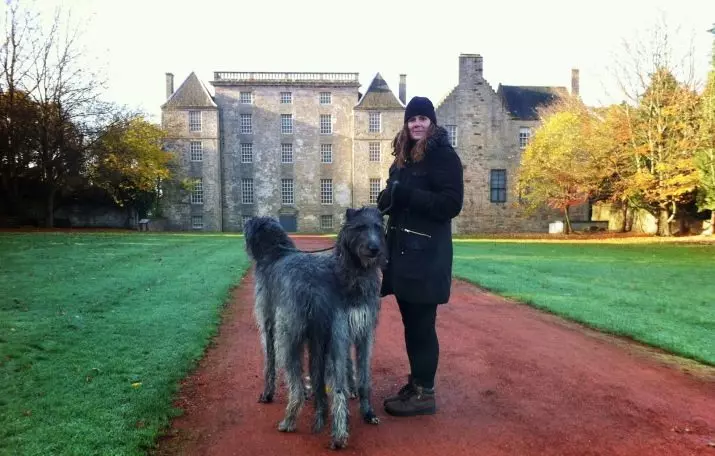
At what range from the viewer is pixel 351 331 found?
4242mm

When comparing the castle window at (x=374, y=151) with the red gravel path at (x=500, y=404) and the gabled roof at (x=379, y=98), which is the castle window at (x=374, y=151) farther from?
the red gravel path at (x=500, y=404)

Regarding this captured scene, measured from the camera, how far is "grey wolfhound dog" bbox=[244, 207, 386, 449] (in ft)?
13.4

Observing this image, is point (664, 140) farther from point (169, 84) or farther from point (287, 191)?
point (169, 84)

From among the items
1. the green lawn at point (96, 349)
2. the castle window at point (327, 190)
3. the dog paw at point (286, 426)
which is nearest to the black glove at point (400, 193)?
the dog paw at point (286, 426)

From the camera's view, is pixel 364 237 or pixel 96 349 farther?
pixel 96 349

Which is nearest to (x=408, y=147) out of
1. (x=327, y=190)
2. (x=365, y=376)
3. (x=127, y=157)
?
(x=365, y=376)

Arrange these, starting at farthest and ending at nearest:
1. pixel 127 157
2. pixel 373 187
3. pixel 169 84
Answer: pixel 169 84, pixel 373 187, pixel 127 157

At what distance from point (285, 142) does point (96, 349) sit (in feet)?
143

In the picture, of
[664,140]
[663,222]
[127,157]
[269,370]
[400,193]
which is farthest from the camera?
[127,157]

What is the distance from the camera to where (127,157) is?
119 ft

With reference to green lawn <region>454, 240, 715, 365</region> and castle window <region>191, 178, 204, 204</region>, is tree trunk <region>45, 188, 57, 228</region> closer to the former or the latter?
castle window <region>191, 178, 204, 204</region>

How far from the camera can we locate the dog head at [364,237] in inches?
159

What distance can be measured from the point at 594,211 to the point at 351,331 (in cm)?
4645

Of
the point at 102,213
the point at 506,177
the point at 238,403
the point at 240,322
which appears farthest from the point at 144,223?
the point at 238,403
